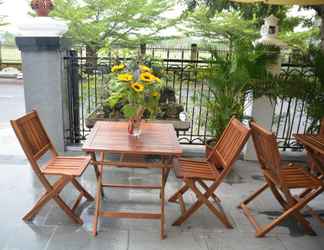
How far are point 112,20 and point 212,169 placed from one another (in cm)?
854

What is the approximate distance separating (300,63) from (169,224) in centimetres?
268

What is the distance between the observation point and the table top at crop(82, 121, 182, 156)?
236 cm

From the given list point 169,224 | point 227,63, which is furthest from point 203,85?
point 169,224

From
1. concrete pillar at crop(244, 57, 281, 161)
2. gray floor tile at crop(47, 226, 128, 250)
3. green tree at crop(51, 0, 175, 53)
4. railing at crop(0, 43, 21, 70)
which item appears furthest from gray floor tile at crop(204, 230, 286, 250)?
railing at crop(0, 43, 21, 70)

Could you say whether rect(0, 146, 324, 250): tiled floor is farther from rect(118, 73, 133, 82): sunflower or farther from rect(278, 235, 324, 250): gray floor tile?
rect(118, 73, 133, 82): sunflower

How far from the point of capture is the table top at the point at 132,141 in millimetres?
2357

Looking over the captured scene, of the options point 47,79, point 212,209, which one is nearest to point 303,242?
point 212,209

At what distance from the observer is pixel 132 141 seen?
8.38ft

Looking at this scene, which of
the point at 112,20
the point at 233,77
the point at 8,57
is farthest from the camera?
the point at 8,57

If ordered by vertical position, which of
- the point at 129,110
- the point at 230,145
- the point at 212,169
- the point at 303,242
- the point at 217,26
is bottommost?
the point at 303,242

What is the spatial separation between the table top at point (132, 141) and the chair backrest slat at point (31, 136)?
41 centimetres

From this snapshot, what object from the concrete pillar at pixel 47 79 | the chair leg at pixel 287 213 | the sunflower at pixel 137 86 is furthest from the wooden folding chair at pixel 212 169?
the concrete pillar at pixel 47 79

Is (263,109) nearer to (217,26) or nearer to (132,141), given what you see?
(132,141)

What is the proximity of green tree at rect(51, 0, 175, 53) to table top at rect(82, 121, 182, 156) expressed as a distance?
273 inches
